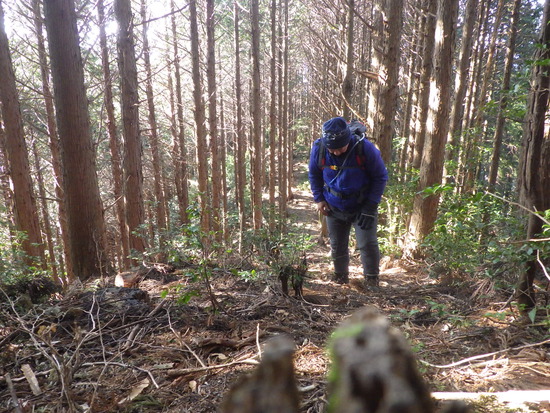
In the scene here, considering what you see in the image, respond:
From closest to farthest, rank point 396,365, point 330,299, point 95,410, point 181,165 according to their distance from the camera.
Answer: point 396,365 → point 95,410 → point 330,299 → point 181,165

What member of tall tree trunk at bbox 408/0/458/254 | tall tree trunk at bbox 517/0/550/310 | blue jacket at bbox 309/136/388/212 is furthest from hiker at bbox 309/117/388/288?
tall tree trunk at bbox 408/0/458/254

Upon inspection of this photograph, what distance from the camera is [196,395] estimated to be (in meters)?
1.75

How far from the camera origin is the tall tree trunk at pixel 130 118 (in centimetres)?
639

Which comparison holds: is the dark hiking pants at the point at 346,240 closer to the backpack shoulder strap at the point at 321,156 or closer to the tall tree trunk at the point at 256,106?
the backpack shoulder strap at the point at 321,156

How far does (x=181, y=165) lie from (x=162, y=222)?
3.32m

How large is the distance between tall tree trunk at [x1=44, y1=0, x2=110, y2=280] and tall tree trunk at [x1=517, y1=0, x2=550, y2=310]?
15.3 ft

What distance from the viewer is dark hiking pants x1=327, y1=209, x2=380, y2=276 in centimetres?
437

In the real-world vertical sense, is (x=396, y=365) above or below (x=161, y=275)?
above

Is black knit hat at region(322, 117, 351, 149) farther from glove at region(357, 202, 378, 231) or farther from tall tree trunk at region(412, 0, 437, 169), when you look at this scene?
tall tree trunk at region(412, 0, 437, 169)

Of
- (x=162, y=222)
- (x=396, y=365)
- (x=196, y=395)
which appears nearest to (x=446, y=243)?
(x=196, y=395)

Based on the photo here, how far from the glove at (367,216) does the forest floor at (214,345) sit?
98cm

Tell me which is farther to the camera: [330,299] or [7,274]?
[7,274]

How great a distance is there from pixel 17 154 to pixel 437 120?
925cm

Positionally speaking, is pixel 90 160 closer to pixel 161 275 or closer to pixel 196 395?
pixel 161 275
